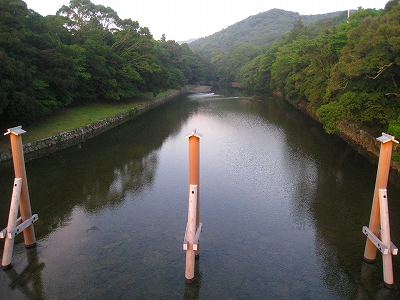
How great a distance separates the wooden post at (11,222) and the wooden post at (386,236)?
8.14m

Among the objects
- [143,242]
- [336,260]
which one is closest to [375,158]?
[336,260]

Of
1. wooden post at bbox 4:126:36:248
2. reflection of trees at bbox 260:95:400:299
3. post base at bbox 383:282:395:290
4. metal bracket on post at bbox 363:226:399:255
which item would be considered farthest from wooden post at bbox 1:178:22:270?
post base at bbox 383:282:395:290

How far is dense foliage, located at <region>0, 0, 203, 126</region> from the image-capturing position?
1888cm

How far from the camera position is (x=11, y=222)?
26.3 ft

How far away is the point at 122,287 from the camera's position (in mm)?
7848

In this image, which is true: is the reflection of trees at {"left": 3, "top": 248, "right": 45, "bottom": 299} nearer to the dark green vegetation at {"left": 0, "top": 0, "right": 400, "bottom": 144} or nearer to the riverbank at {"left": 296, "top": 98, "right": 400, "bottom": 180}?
the dark green vegetation at {"left": 0, "top": 0, "right": 400, "bottom": 144}

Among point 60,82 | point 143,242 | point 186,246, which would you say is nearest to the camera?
point 186,246

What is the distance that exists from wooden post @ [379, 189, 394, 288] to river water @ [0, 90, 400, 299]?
30 cm

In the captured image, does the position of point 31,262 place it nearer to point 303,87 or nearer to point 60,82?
point 60,82

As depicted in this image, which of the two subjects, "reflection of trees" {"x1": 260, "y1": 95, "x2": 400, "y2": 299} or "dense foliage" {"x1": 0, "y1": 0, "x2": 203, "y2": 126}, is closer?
"reflection of trees" {"x1": 260, "y1": 95, "x2": 400, "y2": 299}

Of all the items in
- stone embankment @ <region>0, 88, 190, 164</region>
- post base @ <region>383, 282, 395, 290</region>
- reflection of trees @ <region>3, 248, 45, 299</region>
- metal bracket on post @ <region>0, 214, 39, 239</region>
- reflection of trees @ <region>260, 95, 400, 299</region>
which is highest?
metal bracket on post @ <region>0, 214, 39, 239</region>

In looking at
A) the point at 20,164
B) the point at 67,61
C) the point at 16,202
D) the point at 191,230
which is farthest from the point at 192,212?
the point at 67,61

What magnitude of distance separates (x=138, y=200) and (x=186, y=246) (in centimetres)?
603

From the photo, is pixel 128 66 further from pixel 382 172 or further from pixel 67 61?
pixel 382 172
